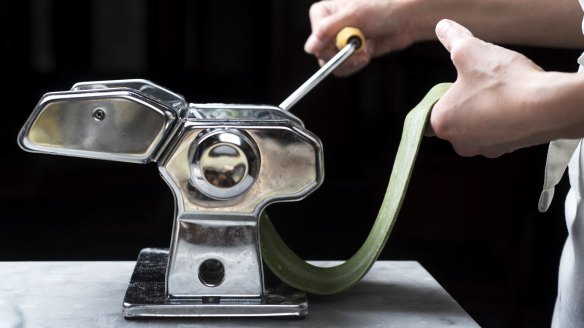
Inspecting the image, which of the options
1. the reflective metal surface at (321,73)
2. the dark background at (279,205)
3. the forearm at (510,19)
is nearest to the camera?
the reflective metal surface at (321,73)

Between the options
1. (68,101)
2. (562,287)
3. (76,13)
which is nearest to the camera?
(68,101)

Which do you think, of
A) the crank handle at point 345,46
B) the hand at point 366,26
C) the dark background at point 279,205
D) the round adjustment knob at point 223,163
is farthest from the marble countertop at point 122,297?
the dark background at point 279,205

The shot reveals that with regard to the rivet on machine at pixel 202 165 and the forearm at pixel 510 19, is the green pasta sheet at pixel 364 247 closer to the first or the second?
the rivet on machine at pixel 202 165

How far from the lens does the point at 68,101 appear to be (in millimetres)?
809

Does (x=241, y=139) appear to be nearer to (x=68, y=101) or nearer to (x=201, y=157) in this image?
(x=201, y=157)

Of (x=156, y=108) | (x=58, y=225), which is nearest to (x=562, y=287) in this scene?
(x=156, y=108)

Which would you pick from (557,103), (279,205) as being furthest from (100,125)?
(279,205)

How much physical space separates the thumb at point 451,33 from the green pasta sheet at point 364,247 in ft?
0.16

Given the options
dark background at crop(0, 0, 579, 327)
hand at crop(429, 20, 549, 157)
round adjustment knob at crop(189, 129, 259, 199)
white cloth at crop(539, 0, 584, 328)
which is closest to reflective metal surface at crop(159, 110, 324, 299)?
round adjustment knob at crop(189, 129, 259, 199)

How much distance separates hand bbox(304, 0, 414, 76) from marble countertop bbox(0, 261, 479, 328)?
317mm

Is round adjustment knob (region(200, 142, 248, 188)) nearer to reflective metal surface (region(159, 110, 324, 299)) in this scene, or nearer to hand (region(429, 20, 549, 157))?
reflective metal surface (region(159, 110, 324, 299))

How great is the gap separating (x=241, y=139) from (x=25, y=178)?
1.36m

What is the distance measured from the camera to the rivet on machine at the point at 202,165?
2.68ft

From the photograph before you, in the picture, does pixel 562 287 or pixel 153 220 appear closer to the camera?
pixel 562 287
